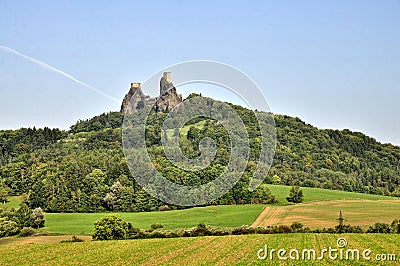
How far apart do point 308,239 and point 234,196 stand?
47362 mm

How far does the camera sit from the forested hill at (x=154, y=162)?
96875 millimetres

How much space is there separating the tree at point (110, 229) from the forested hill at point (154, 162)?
1543 cm

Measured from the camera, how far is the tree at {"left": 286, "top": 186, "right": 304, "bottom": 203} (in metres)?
98.8

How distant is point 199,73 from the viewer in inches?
1248

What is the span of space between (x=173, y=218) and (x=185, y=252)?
44674 millimetres

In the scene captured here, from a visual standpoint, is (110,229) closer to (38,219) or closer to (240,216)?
(240,216)

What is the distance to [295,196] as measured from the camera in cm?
9981

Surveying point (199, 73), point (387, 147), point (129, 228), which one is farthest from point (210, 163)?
point (387, 147)

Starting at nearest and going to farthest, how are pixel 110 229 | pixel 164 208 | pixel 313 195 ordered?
pixel 110 229, pixel 164 208, pixel 313 195

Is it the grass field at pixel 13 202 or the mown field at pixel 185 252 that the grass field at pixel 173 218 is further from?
the mown field at pixel 185 252

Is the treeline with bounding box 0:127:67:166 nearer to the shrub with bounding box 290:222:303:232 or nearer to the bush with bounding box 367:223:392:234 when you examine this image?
the shrub with bounding box 290:222:303:232

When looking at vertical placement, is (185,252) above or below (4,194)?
below

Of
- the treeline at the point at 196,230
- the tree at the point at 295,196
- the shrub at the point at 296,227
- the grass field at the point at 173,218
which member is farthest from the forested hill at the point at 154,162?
the shrub at the point at 296,227

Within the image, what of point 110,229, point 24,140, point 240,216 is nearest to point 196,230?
point 110,229
